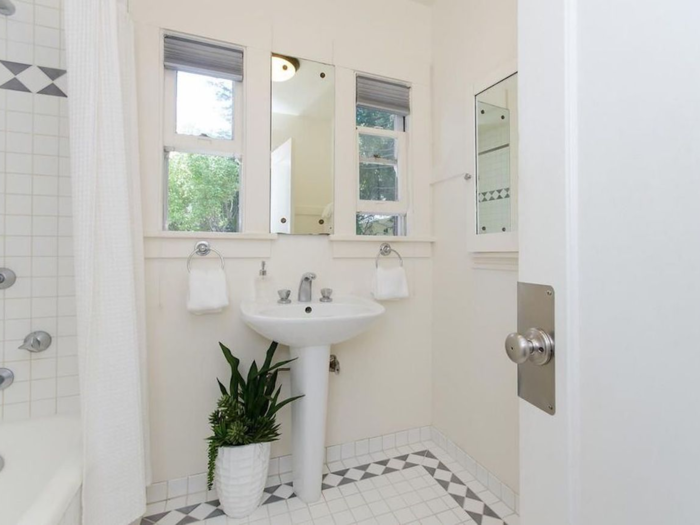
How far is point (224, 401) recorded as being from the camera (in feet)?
4.65

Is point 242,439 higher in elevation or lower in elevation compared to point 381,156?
lower

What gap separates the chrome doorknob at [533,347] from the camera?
0.46m

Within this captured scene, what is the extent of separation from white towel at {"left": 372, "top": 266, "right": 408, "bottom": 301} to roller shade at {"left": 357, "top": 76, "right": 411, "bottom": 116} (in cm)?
90

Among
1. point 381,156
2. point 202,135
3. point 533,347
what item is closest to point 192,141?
point 202,135

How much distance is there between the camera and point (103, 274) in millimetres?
1084

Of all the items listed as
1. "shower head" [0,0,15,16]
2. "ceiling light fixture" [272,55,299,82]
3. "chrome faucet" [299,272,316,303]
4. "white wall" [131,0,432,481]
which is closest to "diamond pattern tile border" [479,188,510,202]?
"white wall" [131,0,432,481]

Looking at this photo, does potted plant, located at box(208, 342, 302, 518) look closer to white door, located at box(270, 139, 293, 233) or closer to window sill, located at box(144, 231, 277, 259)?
window sill, located at box(144, 231, 277, 259)

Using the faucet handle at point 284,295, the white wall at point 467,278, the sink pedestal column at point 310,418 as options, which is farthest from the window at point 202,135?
the white wall at point 467,278

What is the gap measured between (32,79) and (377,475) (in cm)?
223

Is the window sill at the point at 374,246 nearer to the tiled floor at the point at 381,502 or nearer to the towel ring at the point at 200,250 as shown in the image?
the towel ring at the point at 200,250

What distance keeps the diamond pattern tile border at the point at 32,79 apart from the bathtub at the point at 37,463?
49.6 inches

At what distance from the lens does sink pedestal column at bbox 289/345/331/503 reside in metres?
1.47

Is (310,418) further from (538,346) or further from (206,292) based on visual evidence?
(538,346)

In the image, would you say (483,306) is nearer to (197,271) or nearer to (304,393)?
(304,393)
